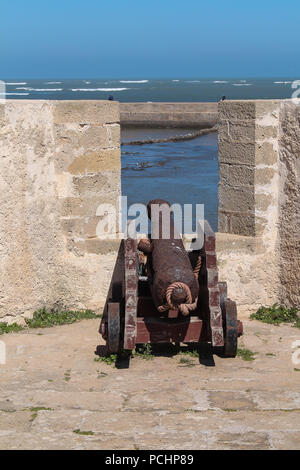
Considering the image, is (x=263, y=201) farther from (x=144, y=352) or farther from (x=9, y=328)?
(x=9, y=328)

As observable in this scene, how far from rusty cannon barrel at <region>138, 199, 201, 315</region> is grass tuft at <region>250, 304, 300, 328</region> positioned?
1087 mm

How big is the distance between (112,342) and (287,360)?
48.1 inches

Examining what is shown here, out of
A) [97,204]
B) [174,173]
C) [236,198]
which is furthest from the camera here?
[174,173]

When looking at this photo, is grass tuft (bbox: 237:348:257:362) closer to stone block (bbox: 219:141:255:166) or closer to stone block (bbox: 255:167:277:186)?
stone block (bbox: 255:167:277:186)

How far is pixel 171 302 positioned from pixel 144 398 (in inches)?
23.3

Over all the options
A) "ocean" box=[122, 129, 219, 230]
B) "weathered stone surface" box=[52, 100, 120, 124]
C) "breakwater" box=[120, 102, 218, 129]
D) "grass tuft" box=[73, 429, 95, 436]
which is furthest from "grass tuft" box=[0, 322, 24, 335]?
"breakwater" box=[120, 102, 218, 129]

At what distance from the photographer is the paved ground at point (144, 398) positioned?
11.0 feet

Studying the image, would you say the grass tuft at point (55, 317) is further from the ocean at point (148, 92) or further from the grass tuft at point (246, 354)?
the ocean at point (148, 92)

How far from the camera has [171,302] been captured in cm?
410

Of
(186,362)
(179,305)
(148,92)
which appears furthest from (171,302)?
(148,92)

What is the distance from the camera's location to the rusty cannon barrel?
13.4ft

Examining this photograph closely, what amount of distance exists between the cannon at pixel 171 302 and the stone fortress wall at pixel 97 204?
820 millimetres

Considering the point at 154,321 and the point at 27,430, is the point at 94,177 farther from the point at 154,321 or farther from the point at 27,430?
the point at 27,430
